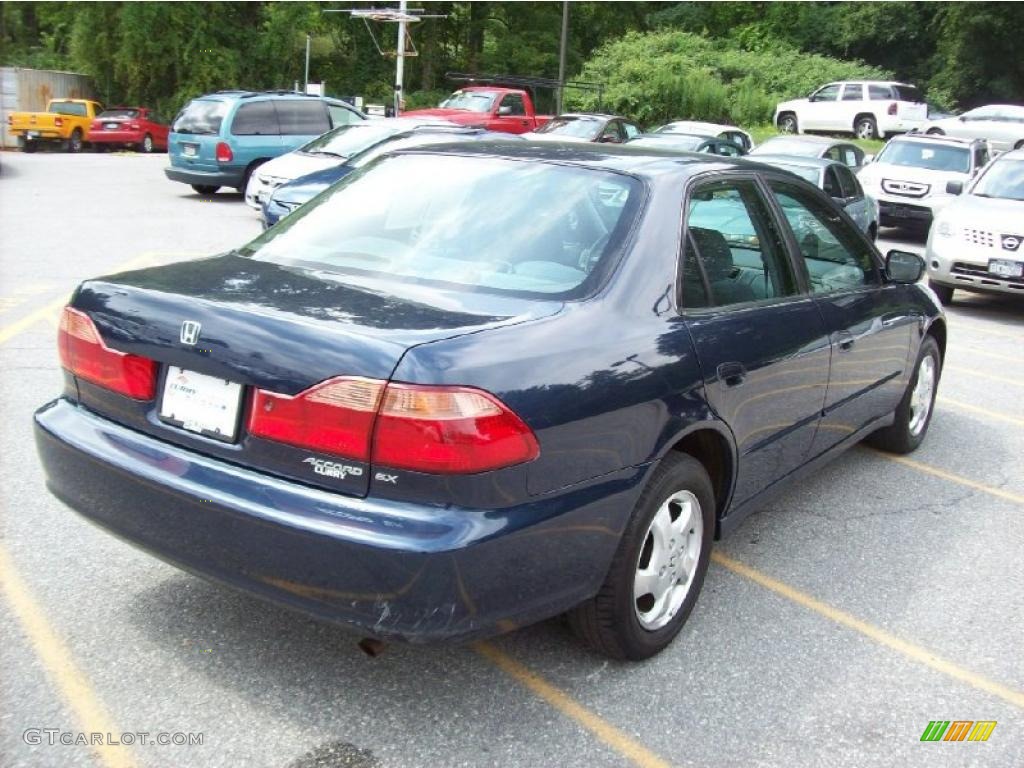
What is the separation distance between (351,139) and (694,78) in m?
26.4

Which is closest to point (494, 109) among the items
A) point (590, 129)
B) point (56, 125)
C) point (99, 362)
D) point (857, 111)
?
point (590, 129)

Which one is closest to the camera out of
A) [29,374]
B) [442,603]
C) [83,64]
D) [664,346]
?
[442,603]

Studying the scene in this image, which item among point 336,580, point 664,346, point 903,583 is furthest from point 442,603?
point 903,583

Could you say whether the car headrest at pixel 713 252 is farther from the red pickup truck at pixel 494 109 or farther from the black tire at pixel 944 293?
the red pickup truck at pixel 494 109

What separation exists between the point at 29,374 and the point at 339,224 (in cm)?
341

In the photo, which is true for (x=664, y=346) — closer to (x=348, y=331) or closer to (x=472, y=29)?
(x=348, y=331)

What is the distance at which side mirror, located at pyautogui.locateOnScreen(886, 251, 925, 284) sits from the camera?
491cm

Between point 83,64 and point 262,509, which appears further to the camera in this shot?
point 83,64

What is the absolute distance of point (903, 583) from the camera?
159 inches

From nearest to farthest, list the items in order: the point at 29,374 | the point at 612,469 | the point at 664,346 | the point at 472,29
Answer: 1. the point at 612,469
2. the point at 664,346
3. the point at 29,374
4. the point at 472,29

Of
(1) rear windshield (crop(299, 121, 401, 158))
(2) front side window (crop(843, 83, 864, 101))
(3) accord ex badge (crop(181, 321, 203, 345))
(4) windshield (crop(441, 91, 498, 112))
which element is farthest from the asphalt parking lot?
(2) front side window (crop(843, 83, 864, 101))

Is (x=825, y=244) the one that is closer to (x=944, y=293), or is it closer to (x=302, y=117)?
(x=944, y=293)

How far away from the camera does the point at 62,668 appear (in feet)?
9.95

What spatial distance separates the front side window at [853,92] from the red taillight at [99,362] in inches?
1256
